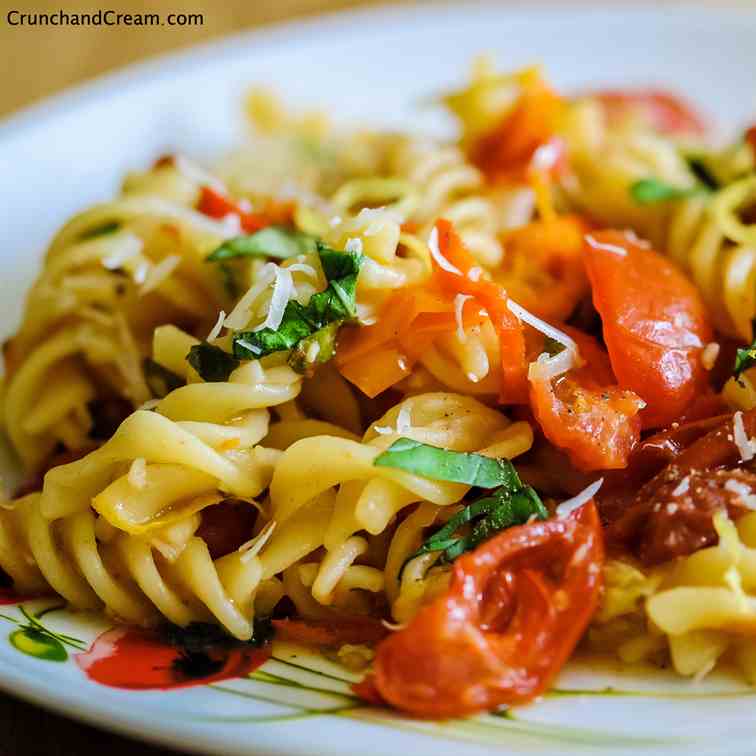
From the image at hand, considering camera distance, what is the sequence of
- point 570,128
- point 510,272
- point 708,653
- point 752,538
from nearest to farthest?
1. point 708,653
2. point 752,538
3. point 510,272
4. point 570,128

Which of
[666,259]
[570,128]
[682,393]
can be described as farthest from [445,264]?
[570,128]

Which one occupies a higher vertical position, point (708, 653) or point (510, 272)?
point (510, 272)

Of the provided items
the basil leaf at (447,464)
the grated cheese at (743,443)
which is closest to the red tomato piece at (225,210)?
the basil leaf at (447,464)

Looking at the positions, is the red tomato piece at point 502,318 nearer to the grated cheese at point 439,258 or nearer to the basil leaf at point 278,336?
the grated cheese at point 439,258

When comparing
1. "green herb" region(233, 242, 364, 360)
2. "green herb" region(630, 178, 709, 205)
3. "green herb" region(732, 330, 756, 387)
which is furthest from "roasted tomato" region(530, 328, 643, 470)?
"green herb" region(630, 178, 709, 205)

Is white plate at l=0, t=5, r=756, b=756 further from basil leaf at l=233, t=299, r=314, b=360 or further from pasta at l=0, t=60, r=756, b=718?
basil leaf at l=233, t=299, r=314, b=360

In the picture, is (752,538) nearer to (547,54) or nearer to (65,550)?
(65,550)
